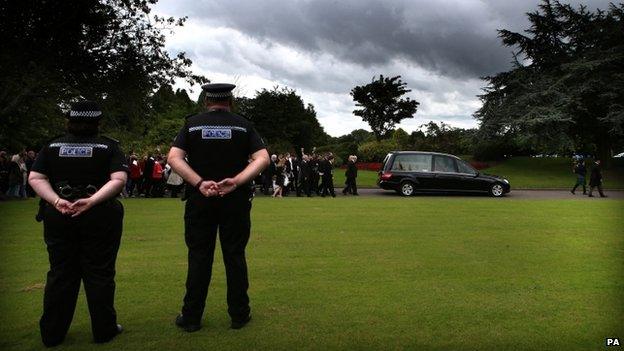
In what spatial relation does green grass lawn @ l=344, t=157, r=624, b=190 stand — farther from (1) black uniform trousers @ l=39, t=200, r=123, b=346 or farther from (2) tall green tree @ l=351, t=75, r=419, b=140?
(2) tall green tree @ l=351, t=75, r=419, b=140

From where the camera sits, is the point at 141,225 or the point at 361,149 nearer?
the point at 141,225

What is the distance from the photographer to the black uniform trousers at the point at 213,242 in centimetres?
434

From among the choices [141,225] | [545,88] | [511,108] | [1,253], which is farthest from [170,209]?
[511,108]

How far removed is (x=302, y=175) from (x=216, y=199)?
728 inches

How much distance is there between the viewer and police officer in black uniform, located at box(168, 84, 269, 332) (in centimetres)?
434

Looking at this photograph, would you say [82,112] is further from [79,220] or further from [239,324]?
[239,324]

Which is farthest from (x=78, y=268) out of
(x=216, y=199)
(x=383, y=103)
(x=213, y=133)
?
(x=383, y=103)

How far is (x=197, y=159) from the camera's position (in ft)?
14.5

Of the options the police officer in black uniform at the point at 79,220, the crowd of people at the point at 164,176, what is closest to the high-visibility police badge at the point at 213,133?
the police officer in black uniform at the point at 79,220

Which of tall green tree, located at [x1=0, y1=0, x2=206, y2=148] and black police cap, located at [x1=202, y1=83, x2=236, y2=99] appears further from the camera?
tall green tree, located at [x1=0, y1=0, x2=206, y2=148]

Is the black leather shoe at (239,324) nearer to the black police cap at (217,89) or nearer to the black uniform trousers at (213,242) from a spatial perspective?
the black uniform trousers at (213,242)

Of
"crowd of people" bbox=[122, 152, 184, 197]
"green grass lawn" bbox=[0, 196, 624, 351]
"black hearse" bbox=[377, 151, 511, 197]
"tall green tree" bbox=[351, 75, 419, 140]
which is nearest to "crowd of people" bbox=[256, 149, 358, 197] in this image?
"black hearse" bbox=[377, 151, 511, 197]

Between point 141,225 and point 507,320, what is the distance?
8.78 m

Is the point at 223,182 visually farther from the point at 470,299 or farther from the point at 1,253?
the point at 1,253
